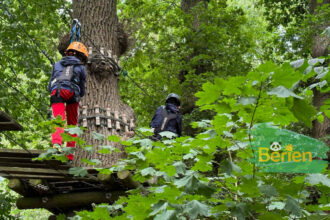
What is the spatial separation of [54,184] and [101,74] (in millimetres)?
1880

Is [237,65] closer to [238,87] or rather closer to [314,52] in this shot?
[314,52]

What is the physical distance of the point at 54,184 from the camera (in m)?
5.15

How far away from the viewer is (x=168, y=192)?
7.46 feet

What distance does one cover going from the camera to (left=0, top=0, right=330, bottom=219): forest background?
76.5 inches

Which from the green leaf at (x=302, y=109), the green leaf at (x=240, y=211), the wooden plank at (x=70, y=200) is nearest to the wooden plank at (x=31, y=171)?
the wooden plank at (x=70, y=200)

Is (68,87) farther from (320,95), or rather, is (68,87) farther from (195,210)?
(320,95)

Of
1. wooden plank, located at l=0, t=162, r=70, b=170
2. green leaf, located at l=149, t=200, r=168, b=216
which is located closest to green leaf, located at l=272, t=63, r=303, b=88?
green leaf, located at l=149, t=200, r=168, b=216

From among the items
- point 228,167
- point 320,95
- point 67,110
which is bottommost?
point 228,167

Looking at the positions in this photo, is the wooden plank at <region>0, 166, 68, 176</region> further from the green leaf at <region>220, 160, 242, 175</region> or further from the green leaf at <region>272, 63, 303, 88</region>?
the green leaf at <region>272, 63, 303, 88</region>

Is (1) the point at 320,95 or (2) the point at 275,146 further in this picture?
(1) the point at 320,95

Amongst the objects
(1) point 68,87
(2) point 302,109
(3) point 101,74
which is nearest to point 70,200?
(1) point 68,87

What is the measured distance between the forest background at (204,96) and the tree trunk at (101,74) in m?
0.47

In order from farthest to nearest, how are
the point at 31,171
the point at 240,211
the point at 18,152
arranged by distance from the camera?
1. the point at 31,171
2. the point at 18,152
3. the point at 240,211

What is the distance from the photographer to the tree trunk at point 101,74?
561 centimetres
